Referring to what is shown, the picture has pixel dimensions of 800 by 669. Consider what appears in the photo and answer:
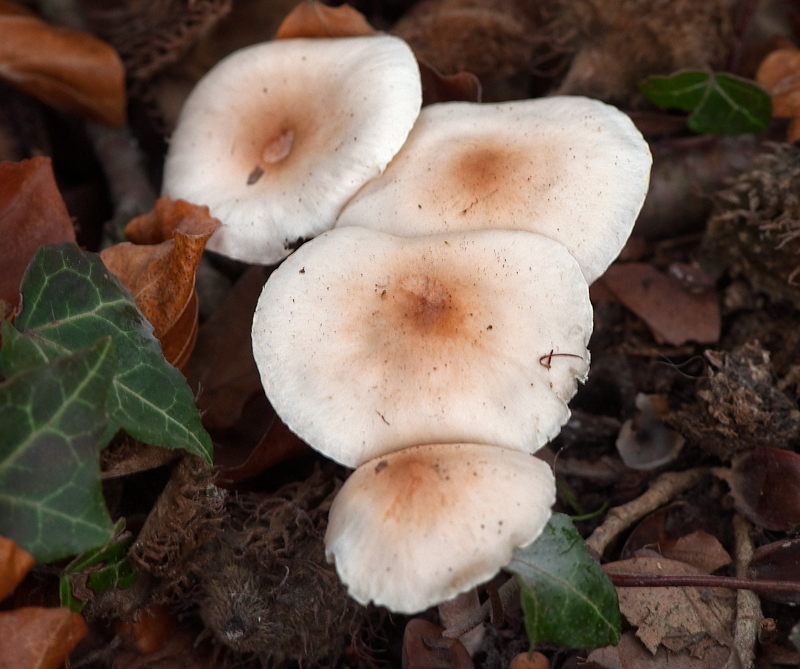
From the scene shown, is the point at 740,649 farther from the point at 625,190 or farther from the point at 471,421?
the point at 625,190

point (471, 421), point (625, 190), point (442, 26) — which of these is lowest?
point (471, 421)

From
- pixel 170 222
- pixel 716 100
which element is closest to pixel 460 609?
pixel 170 222

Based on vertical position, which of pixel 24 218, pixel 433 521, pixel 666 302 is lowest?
pixel 666 302

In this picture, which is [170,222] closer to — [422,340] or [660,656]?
[422,340]

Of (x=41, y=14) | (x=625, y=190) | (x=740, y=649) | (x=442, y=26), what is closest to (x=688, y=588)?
(x=740, y=649)

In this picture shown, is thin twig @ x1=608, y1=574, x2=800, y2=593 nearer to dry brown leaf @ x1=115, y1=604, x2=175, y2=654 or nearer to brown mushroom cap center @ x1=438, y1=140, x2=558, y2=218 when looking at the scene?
brown mushroom cap center @ x1=438, y1=140, x2=558, y2=218

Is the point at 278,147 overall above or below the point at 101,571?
above
